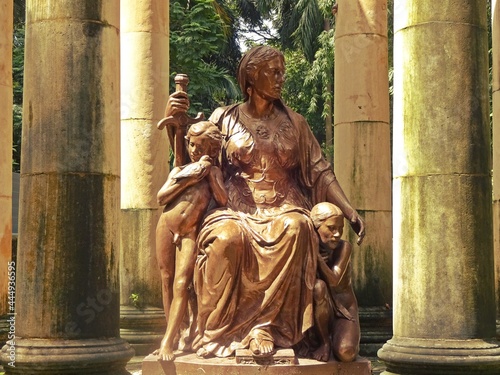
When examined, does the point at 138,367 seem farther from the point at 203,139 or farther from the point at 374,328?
the point at 203,139

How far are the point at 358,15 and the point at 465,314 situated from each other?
467 inches

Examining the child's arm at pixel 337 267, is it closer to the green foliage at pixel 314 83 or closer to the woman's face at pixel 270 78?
the woman's face at pixel 270 78

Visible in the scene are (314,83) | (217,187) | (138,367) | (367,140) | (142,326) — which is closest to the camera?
(217,187)

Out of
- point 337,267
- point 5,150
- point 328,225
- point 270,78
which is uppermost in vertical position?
point 270,78

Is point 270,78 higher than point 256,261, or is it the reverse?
point 270,78

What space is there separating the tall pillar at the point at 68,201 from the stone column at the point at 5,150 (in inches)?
451

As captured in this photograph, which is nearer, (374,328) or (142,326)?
(142,326)

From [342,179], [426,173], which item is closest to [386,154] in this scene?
[342,179]

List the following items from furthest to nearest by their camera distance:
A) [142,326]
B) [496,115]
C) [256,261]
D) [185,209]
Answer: [496,115], [142,326], [185,209], [256,261]

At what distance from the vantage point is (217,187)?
18.5 meters

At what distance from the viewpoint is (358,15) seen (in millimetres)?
28469

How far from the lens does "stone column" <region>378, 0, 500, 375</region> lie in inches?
A: 746

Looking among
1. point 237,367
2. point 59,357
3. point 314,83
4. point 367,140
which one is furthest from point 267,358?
point 314,83

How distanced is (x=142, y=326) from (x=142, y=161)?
4243mm
